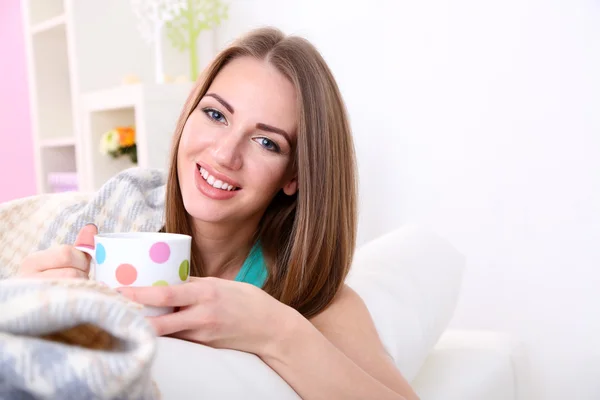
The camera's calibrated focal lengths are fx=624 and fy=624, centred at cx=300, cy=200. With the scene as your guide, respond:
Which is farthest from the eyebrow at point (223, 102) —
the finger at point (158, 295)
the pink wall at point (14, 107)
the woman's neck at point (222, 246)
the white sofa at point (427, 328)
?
the pink wall at point (14, 107)

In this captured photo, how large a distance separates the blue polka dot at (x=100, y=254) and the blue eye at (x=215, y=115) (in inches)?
23.9

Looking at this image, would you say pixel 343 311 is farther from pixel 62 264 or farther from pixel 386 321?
pixel 62 264

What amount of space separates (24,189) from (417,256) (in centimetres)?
359

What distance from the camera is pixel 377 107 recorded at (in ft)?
7.94

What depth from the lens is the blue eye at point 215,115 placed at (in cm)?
125

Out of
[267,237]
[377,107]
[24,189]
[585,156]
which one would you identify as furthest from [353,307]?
[24,189]

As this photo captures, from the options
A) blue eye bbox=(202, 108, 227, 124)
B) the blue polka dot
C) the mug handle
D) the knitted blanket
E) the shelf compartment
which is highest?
the shelf compartment

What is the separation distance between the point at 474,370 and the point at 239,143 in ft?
2.02

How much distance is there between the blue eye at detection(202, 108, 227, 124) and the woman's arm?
48cm

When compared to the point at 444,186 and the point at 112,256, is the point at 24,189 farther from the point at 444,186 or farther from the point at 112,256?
the point at 112,256

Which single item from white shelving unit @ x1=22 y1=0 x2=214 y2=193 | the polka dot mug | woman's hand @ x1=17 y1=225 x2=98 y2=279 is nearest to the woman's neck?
woman's hand @ x1=17 y1=225 x2=98 y2=279

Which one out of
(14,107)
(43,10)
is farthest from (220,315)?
(14,107)

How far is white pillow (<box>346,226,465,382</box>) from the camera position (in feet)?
3.39

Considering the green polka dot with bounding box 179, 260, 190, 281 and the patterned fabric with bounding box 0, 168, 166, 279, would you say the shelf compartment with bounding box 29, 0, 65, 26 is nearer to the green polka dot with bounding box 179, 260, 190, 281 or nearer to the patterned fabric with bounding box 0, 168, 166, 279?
the patterned fabric with bounding box 0, 168, 166, 279
